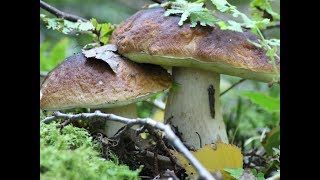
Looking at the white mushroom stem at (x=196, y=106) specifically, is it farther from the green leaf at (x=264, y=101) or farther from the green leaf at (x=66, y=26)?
the green leaf at (x=264, y=101)

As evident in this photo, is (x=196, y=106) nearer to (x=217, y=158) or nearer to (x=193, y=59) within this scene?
(x=193, y=59)

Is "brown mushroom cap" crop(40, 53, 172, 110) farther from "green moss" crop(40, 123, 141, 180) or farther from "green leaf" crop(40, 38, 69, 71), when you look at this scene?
"green leaf" crop(40, 38, 69, 71)

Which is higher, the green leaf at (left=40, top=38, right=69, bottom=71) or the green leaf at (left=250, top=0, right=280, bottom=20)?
the green leaf at (left=250, top=0, right=280, bottom=20)

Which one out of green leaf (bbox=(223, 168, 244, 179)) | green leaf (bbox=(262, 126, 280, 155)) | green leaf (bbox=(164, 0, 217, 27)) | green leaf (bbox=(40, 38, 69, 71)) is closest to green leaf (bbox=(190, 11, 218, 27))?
green leaf (bbox=(164, 0, 217, 27))

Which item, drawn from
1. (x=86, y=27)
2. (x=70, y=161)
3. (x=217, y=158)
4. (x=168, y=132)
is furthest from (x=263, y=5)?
(x=70, y=161)

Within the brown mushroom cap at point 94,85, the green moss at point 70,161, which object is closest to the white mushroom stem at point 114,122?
the brown mushroom cap at point 94,85

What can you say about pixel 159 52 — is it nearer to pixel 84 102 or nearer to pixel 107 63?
pixel 107 63
